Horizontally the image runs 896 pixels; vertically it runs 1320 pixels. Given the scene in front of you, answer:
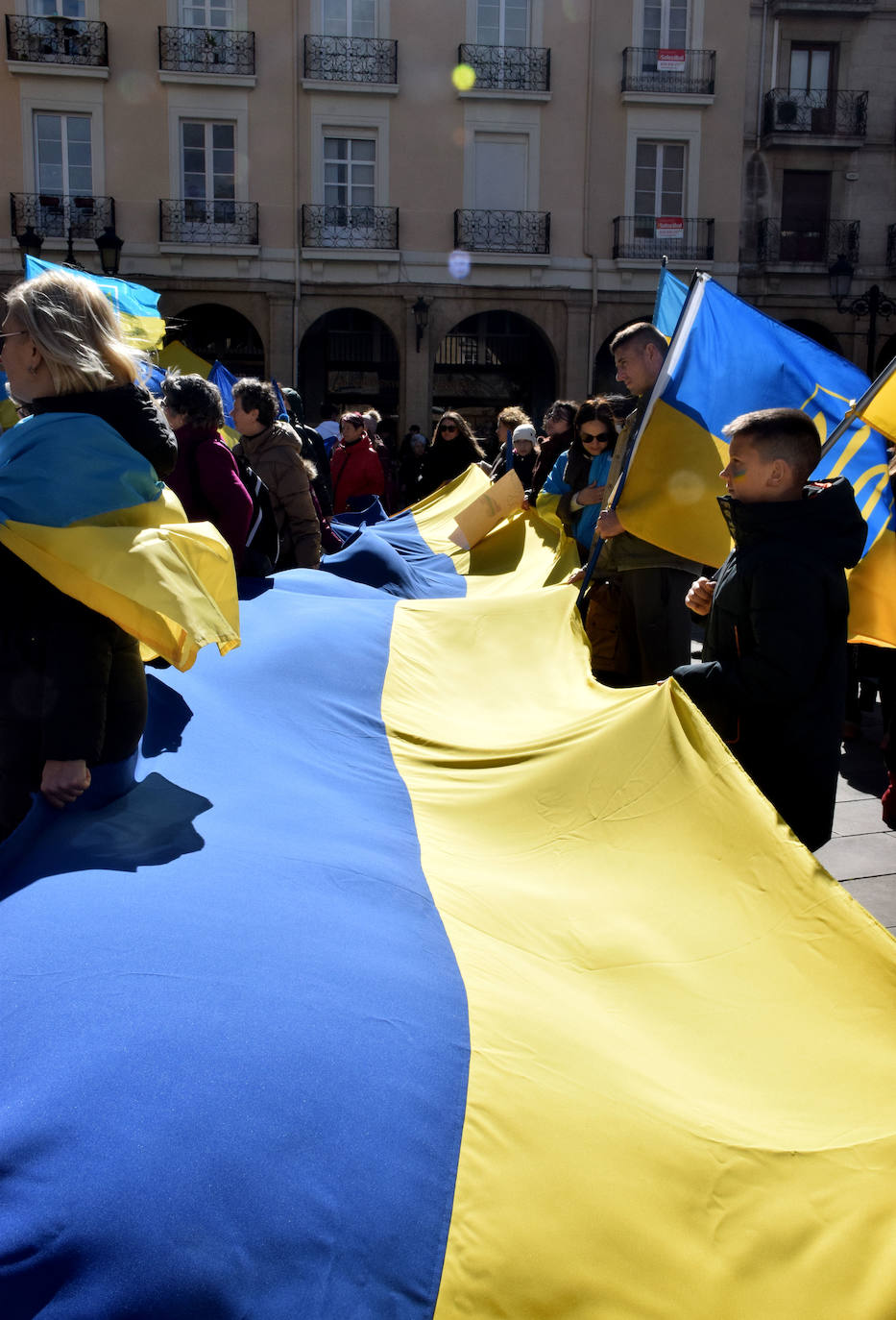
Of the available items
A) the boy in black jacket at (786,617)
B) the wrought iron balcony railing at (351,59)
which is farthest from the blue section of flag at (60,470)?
the wrought iron balcony railing at (351,59)

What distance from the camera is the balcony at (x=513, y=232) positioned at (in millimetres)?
23422

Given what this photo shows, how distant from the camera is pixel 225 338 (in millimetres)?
24906

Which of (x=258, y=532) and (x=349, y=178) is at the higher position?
(x=349, y=178)

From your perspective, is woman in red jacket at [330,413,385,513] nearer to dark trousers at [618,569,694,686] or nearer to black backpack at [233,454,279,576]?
black backpack at [233,454,279,576]

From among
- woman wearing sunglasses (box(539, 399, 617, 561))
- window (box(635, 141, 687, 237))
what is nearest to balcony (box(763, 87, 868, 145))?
window (box(635, 141, 687, 237))

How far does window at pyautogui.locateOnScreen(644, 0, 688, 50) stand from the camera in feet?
77.2

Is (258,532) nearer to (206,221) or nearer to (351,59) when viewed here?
(206,221)

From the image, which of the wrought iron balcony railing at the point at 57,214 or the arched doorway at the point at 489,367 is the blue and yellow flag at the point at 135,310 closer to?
the wrought iron balcony railing at the point at 57,214

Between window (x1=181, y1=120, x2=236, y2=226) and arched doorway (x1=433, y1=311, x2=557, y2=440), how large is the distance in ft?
18.2

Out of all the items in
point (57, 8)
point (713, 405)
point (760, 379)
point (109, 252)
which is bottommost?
point (713, 405)

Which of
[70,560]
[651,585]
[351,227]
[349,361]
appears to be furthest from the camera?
[349,361]

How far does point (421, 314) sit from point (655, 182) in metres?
5.45

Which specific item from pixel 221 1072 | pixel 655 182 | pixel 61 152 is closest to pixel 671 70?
pixel 655 182

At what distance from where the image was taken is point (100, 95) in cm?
2222
